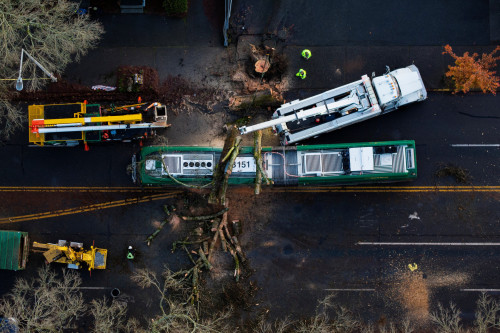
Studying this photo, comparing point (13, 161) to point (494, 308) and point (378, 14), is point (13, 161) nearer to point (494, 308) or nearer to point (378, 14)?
point (378, 14)

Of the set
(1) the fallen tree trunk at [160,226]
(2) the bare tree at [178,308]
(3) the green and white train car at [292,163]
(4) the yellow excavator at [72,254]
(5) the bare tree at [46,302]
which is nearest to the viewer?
(2) the bare tree at [178,308]

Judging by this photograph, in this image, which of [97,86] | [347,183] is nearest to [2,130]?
[97,86]

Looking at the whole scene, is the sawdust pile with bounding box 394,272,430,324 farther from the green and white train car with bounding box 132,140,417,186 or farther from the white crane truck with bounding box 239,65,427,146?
the white crane truck with bounding box 239,65,427,146

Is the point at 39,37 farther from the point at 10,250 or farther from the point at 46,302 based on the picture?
the point at 46,302

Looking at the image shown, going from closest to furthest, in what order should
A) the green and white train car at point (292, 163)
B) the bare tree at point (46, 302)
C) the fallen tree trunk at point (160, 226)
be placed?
the bare tree at point (46, 302) → the green and white train car at point (292, 163) → the fallen tree trunk at point (160, 226)

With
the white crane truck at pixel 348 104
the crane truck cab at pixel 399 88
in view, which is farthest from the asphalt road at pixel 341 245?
the crane truck cab at pixel 399 88

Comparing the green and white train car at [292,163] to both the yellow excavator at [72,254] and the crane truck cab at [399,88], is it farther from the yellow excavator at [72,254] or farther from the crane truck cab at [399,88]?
the yellow excavator at [72,254]

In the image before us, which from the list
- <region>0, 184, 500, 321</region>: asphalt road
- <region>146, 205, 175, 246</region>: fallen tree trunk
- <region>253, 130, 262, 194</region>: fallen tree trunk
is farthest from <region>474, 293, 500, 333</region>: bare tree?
<region>146, 205, 175, 246</region>: fallen tree trunk
